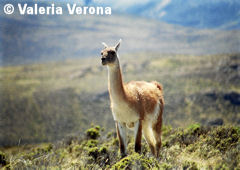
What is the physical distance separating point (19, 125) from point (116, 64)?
54.6m

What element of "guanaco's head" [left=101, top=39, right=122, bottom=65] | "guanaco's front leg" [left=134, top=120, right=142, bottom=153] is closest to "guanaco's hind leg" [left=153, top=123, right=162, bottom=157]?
"guanaco's front leg" [left=134, top=120, right=142, bottom=153]

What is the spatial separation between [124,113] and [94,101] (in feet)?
180

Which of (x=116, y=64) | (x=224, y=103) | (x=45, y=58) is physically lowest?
(x=224, y=103)

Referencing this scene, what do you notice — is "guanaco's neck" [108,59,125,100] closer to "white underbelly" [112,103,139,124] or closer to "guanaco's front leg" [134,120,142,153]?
"white underbelly" [112,103,139,124]

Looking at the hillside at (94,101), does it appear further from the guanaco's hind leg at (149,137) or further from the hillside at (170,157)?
the guanaco's hind leg at (149,137)

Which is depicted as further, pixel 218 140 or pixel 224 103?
pixel 224 103

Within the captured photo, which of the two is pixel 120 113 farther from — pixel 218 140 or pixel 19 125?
pixel 19 125

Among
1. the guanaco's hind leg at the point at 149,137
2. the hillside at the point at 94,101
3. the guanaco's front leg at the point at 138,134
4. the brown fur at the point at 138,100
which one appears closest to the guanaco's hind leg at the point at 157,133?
the brown fur at the point at 138,100

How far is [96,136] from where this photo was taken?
11.7 meters

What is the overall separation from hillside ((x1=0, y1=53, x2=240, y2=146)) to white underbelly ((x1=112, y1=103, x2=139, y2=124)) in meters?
38.7

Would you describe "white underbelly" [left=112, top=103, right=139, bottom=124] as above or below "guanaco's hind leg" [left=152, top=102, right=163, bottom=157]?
above

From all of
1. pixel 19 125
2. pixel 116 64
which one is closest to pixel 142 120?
pixel 116 64

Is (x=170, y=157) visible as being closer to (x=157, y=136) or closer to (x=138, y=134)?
(x=138, y=134)

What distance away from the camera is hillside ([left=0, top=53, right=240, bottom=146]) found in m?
52.1
